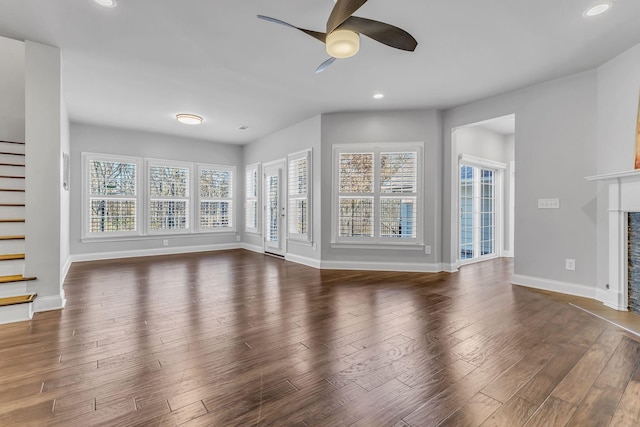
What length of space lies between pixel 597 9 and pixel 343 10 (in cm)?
225

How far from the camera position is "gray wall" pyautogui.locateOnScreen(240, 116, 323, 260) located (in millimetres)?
5465

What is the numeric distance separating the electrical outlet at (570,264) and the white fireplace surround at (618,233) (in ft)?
1.39

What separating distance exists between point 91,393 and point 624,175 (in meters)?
4.86

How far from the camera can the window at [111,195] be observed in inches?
238

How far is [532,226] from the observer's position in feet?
13.6

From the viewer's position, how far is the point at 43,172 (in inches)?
123

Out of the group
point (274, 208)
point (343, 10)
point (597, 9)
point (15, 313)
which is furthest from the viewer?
point (274, 208)

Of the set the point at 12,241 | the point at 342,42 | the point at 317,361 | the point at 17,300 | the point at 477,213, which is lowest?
the point at 317,361

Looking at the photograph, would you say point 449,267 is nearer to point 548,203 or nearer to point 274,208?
point 548,203

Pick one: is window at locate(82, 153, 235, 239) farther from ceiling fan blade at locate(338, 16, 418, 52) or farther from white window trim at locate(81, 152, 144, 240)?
ceiling fan blade at locate(338, 16, 418, 52)

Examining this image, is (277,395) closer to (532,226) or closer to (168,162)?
(532,226)

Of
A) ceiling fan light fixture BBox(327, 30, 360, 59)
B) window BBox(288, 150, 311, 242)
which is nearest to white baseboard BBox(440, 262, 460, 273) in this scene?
window BBox(288, 150, 311, 242)

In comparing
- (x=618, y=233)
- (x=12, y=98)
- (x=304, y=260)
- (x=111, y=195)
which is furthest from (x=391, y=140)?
(x=12, y=98)

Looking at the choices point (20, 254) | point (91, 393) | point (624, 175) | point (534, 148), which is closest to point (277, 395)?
point (91, 393)
